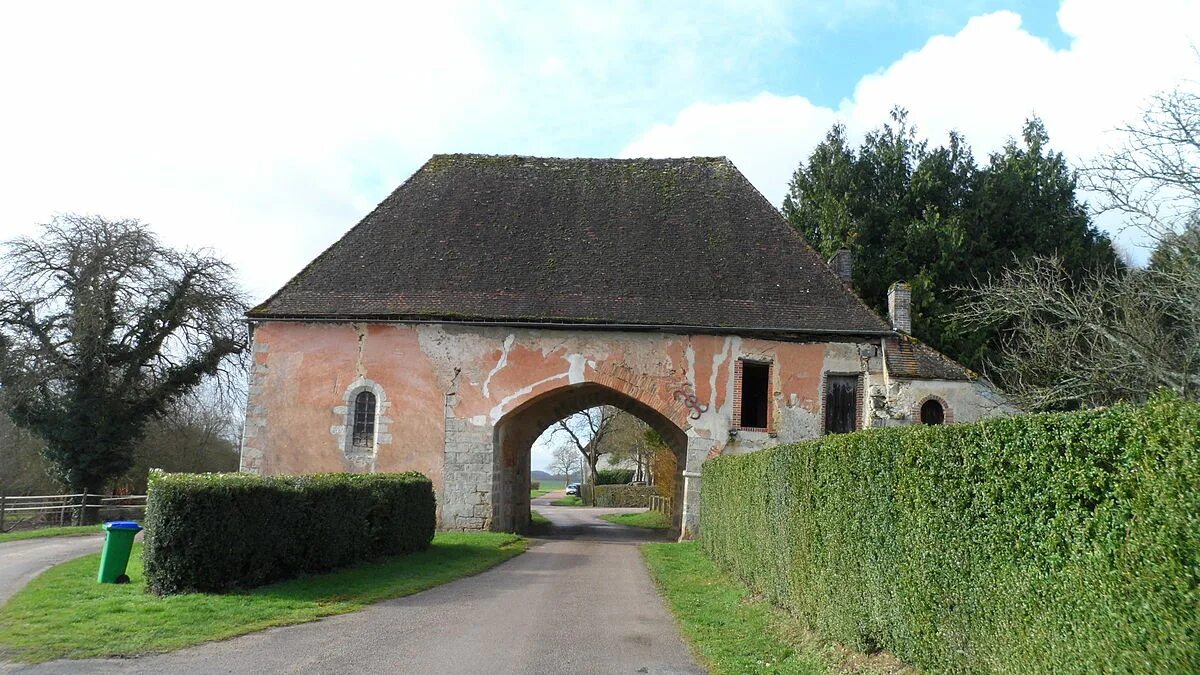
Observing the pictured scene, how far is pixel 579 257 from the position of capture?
23.4 m

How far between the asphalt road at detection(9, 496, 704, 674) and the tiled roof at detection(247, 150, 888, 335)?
9.51m

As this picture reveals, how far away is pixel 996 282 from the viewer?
2766 cm

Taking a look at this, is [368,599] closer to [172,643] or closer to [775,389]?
[172,643]

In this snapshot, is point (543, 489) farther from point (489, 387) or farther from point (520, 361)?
point (520, 361)

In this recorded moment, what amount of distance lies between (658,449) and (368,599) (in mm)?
27880

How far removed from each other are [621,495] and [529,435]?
29.3m

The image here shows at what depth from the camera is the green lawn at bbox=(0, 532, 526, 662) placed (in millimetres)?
8484

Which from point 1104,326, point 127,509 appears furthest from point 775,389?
point 127,509

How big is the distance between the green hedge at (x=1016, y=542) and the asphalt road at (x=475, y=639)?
1.93 meters

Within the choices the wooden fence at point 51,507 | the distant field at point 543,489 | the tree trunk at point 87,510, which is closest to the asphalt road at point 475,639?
the wooden fence at point 51,507

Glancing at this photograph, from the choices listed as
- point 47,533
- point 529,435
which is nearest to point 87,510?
point 47,533

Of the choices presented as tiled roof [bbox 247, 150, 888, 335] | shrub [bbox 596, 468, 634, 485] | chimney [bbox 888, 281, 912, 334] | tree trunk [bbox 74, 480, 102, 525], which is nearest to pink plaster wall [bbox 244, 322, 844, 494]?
tiled roof [bbox 247, 150, 888, 335]

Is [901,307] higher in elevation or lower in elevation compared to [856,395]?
higher

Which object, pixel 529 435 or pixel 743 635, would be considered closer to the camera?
pixel 743 635
